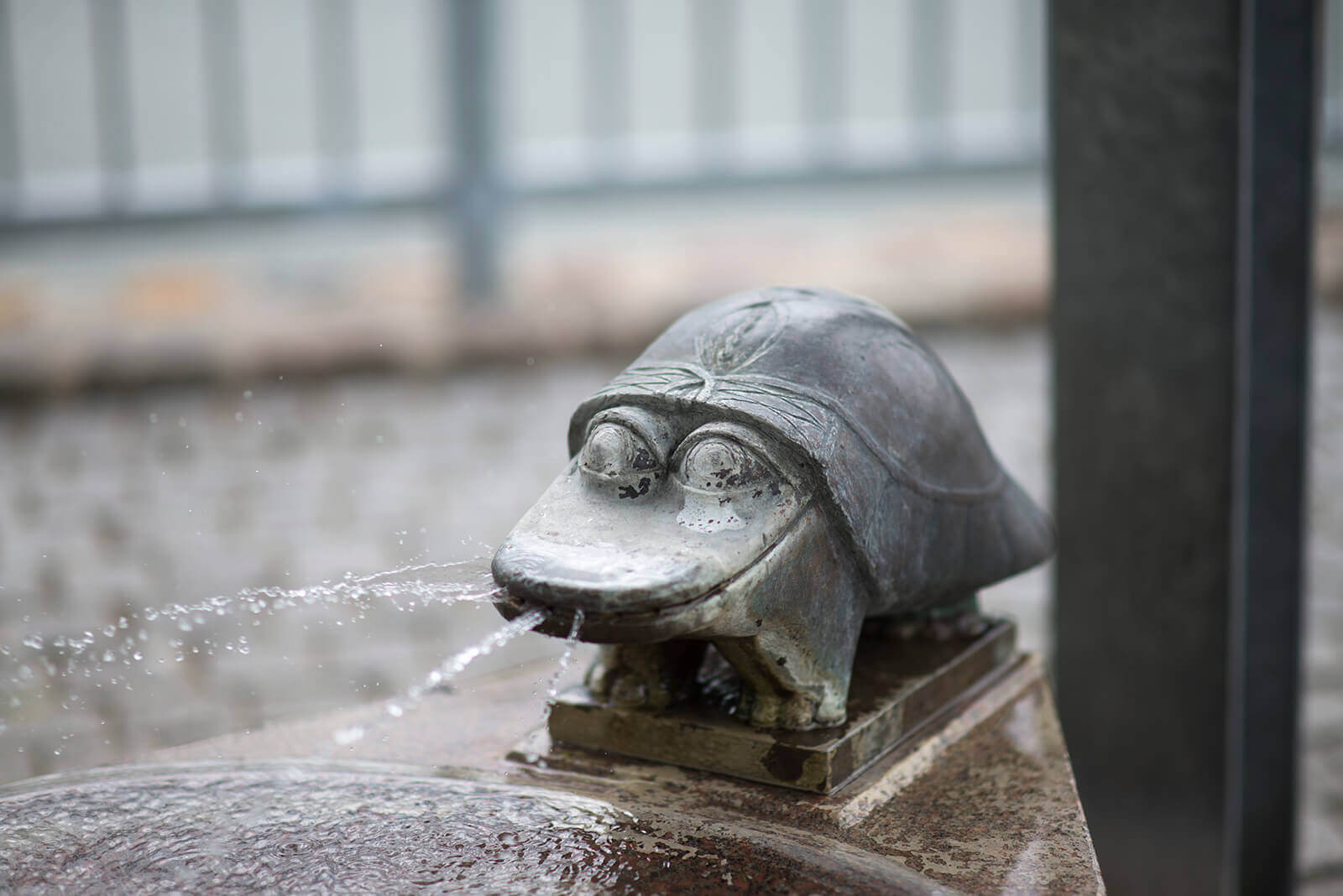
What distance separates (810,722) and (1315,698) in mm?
1920

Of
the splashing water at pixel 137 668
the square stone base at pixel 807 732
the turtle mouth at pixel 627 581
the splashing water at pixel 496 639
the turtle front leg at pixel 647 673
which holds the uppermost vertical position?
the turtle mouth at pixel 627 581

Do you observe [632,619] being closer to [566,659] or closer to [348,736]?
[566,659]

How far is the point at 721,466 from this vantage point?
1373 mm

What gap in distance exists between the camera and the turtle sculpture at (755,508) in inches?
51.4

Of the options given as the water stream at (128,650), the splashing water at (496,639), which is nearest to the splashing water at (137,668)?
the water stream at (128,650)

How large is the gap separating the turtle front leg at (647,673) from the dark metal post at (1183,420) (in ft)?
2.86

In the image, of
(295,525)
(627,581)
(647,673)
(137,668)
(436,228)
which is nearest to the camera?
(627,581)

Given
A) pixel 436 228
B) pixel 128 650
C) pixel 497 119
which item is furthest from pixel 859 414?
pixel 436 228

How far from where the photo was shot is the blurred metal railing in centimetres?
694

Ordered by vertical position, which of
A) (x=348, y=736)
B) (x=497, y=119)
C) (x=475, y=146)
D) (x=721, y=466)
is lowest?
(x=348, y=736)

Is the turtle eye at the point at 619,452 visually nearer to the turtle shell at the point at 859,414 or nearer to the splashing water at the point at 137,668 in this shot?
the turtle shell at the point at 859,414

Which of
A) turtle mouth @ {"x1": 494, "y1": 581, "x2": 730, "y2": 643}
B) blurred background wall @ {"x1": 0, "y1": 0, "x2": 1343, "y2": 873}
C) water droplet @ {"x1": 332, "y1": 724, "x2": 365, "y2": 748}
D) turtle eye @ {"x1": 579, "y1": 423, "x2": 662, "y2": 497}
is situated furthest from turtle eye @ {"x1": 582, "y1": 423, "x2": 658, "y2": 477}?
blurred background wall @ {"x1": 0, "y1": 0, "x2": 1343, "y2": 873}

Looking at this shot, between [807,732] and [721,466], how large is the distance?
32cm

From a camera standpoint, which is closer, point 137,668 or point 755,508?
point 755,508
